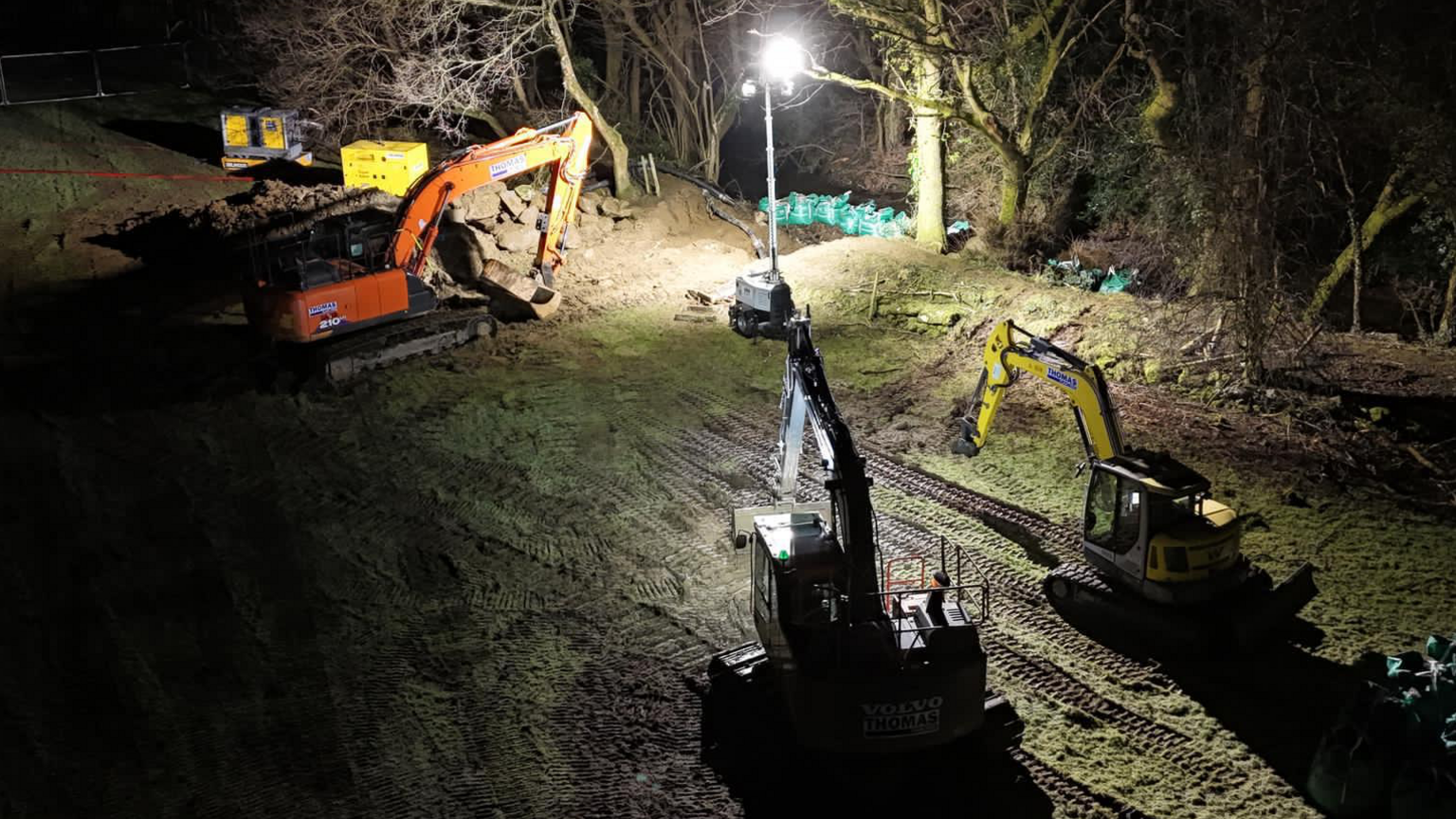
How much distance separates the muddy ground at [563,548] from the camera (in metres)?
9.76

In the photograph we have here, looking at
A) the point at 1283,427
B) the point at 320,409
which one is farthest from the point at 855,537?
the point at 320,409

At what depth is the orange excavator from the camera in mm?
18078

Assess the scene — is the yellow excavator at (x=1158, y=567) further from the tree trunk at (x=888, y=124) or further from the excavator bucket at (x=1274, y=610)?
the tree trunk at (x=888, y=124)

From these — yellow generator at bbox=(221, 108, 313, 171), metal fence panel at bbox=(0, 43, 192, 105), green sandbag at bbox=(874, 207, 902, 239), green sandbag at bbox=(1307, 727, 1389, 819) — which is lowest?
green sandbag at bbox=(1307, 727, 1389, 819)

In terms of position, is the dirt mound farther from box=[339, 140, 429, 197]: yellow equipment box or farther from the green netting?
the green netting

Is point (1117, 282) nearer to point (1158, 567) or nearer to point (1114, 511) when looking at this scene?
point (1114, 511)

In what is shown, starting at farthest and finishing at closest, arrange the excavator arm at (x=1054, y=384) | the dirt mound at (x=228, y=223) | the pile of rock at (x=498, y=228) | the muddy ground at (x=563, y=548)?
the pile of rock at (x=498, y=228) → the dirt mound at (x=228, y=223) → the excavator arm at (x=1054, y=384) → the muddy ground at (x=563, y=548)

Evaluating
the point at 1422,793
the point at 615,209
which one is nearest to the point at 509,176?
the point at 615,209

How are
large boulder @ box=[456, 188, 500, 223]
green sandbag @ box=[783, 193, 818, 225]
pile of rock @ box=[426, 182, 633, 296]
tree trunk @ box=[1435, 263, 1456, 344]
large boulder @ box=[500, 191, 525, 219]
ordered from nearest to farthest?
tree trunk @ box=[1435, 263, 1456, 344]
pile of rock @ box=[426, 182, 633, 296]
large boulder @ box=[456, 188, 500, 223]
large boulder @ box=[500, 191, 525, 219]
green sandbag @ box=[783, 193, 818, 225]

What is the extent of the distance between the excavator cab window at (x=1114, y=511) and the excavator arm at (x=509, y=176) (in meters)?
11.9

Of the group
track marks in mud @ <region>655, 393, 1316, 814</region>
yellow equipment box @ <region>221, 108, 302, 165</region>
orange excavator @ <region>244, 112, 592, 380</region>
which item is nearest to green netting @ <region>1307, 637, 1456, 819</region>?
track marks in mud @ <region>655, 393, 1316, 814</region>

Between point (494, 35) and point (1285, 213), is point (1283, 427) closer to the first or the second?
point (1285, 213)

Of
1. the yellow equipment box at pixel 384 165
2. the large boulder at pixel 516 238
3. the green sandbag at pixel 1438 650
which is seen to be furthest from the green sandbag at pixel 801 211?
the green sandbag at pixel 1438 650

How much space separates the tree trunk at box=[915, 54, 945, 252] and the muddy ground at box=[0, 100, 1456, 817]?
306 cm
